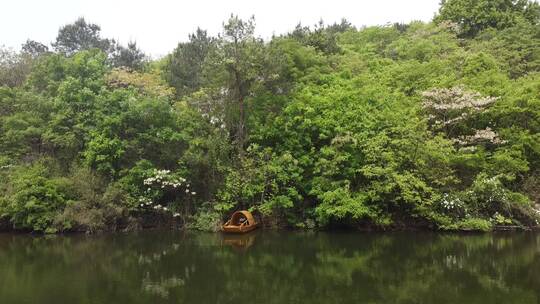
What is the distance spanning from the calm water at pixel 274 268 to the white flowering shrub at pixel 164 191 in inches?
86.0

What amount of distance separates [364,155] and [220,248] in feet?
26.7

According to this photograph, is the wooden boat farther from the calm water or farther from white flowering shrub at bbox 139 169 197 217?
white flowering shrub at bbox 139 169 197 217

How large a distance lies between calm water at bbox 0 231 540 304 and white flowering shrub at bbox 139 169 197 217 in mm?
2185

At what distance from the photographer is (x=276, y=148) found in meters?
22.5

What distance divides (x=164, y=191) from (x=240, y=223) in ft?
14.3

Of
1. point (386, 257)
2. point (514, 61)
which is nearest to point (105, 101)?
point (386, 257)

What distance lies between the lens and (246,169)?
21.8m

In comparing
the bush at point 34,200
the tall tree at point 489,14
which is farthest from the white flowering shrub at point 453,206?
the tall tree at point 489,14

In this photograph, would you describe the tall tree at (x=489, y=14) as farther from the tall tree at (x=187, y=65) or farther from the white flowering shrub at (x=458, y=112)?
the tall tree at (x=187, y=65)

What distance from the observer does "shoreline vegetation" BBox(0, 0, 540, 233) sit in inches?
798

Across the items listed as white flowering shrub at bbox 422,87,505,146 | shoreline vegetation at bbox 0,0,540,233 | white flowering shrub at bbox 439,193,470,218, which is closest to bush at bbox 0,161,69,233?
shoreline vegetation at bbox 0,0,540,233

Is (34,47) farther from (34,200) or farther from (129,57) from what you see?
(34,200)

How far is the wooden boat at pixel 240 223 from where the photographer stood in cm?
2048

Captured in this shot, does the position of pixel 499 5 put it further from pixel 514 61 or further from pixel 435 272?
pixel 435 272
